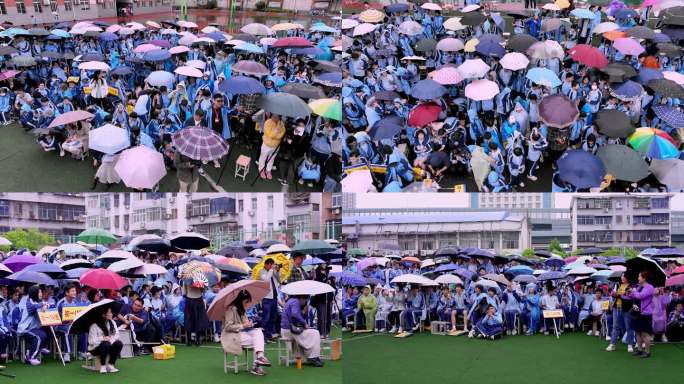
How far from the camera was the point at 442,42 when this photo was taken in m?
12.9

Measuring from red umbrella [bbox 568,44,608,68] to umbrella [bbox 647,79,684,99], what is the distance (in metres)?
0.95

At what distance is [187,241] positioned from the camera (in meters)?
11.3

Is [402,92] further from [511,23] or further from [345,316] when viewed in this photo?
[511,23]

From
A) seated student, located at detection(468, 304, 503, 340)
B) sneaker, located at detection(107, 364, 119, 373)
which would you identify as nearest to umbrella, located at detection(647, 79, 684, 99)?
seated student, located at detection(468, 304, 503, 340)

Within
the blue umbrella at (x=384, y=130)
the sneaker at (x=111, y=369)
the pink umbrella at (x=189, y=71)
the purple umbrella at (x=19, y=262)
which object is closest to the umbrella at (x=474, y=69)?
the blue umbrella at (x=384, y=130)

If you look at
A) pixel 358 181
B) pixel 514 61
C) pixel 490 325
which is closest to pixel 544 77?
pixel 514 61

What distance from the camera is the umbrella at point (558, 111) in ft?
32.3

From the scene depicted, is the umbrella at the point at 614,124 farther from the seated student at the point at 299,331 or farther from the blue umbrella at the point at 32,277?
the blue umbrella at the point at 32,277

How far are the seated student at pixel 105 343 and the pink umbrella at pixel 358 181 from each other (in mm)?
3637

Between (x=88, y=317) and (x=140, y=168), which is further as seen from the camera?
(x=140, y=168)

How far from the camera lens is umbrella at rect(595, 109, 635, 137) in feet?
32.3

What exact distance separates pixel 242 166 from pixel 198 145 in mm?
1057

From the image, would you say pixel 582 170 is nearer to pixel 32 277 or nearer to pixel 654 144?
pixel 654 144

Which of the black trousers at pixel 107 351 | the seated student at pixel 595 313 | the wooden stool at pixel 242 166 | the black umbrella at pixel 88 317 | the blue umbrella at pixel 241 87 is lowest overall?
the seated student at pixel 595 313
